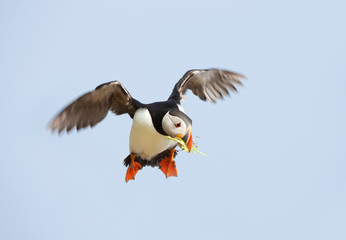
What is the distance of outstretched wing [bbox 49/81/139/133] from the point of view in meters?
7.41

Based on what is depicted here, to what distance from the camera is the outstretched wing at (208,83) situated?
8.40 m

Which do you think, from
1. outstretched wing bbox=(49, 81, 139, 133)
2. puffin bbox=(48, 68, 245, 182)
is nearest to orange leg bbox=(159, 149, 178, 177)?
puffin bbox=(48, 68, 245, 182)

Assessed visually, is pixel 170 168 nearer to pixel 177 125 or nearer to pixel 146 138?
pixel 146 138

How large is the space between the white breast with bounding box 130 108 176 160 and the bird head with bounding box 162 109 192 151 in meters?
0.21

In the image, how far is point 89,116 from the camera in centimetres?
768

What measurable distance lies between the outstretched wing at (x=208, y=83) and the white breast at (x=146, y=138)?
2.60 ft

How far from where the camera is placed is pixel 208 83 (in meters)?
8.56

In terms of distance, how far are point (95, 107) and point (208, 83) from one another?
165cm

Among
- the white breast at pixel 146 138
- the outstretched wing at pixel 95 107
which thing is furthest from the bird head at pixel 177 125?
the outstretched wing at pixel 95 107

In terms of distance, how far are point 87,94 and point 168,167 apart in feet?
4.59

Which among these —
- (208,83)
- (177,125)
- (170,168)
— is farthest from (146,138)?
(208,83)

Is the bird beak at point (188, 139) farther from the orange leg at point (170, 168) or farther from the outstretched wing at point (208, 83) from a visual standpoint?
the outstretched wing at point (208, 83)

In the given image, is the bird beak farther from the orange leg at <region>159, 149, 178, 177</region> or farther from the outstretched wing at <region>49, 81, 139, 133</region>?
the outstretched wing at <region>49, 81, 139, 133</region>

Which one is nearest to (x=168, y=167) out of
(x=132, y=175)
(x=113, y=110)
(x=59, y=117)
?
(x=132, y=175)
